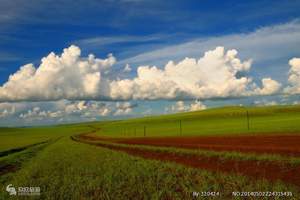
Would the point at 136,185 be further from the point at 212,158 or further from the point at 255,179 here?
the point at 212,158

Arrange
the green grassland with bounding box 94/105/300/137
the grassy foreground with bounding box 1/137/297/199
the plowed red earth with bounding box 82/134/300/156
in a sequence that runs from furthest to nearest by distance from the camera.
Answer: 1. the green grassland with bounding box 94/105/300/137
2. the plowed red earth with bounding box 82/134/300/156
3. the grassy foreground with bounding box 1/137/297/199

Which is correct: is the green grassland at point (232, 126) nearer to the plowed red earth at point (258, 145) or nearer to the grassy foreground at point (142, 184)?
the plowed red earth at point (258, 145)

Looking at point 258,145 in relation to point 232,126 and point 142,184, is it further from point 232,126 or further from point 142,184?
point 232,126

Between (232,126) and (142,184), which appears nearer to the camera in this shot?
(142,184)

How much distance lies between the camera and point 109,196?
1446cm

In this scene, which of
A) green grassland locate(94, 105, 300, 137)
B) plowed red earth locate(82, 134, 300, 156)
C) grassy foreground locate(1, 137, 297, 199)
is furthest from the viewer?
green grassland locate(94, 105, 300, 137)

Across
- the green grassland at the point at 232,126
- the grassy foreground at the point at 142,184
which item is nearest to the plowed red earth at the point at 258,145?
the grassy foreground at the point at 142,184

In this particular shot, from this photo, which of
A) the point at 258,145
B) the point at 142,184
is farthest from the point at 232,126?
the point at 142,184

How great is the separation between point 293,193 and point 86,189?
29.0 feet

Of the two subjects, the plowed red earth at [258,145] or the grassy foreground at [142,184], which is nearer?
the grassy foreground at [142,184]

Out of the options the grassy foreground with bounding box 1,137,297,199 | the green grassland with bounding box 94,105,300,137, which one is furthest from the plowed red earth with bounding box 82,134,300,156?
the green grassland with bounding box 94,105,300,137

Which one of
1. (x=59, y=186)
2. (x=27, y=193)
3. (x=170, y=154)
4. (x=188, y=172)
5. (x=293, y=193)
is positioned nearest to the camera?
(x=293, y=193)

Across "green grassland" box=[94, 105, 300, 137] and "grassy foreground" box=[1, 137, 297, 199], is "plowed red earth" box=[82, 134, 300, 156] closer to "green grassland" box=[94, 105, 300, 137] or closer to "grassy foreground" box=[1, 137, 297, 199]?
"grassy foreground" box=[1, 137, 297, 199]

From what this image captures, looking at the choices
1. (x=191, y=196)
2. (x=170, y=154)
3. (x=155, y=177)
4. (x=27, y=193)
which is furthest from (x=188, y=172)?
(x=170, y=154)
